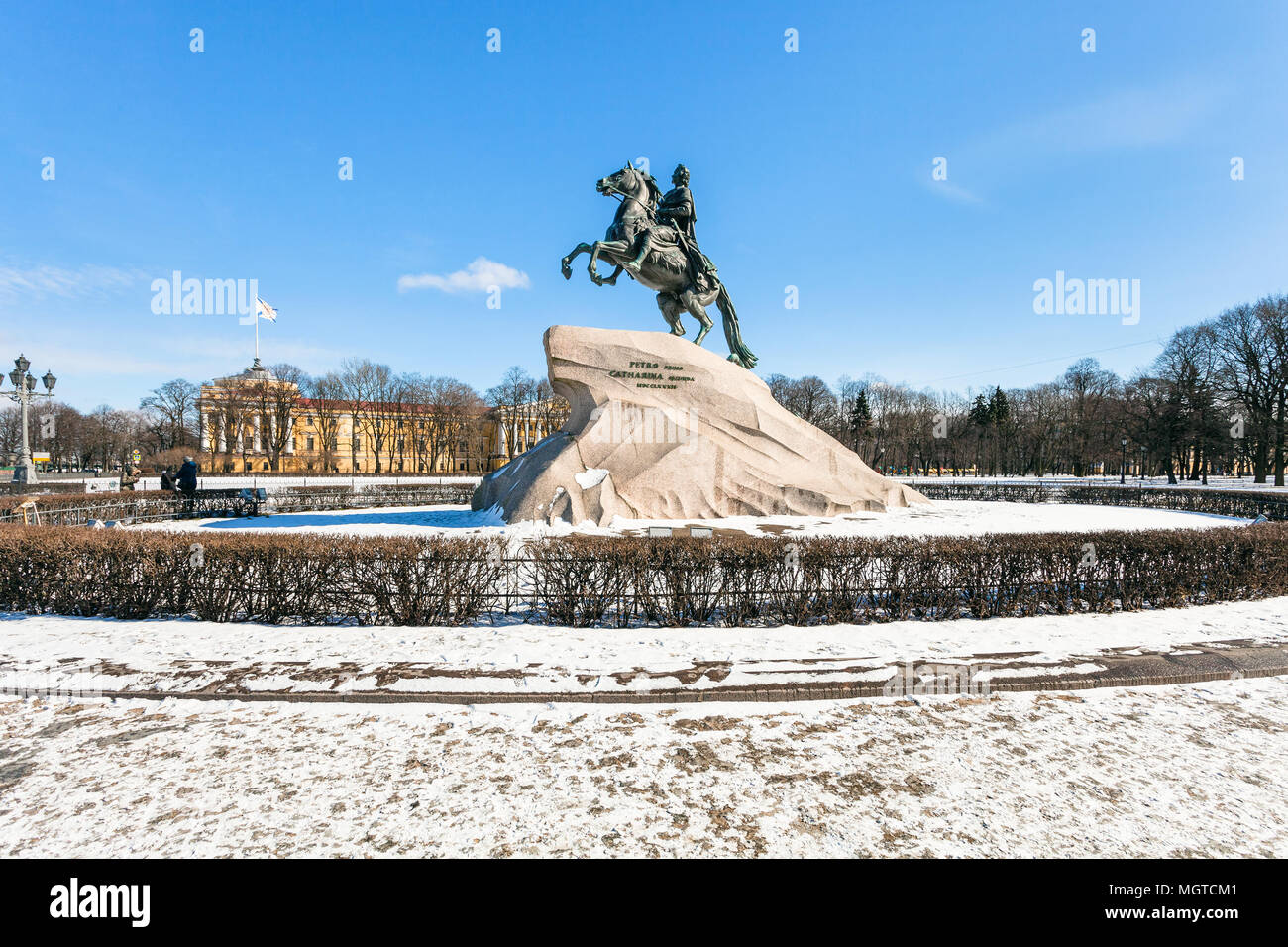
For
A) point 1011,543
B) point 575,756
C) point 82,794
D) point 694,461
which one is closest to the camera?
point 82,794

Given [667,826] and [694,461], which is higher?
[694,461]

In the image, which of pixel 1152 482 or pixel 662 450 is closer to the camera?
pixel 662 450

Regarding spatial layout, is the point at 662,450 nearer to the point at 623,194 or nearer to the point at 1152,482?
the point at 623,194

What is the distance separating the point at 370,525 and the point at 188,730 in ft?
36.9

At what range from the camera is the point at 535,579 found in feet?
24.0

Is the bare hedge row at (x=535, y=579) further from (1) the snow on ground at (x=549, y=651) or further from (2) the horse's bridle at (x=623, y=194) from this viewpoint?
(2) the horse's bridle at (x=623, y=194)

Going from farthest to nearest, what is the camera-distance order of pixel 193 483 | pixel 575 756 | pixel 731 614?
pixel 193 483
pixel 731 614
pixel 575 756

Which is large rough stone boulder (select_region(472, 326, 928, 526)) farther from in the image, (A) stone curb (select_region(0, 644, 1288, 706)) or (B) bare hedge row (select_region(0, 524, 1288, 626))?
(A) stone curb (select_region(0, 644, 1288, 706))

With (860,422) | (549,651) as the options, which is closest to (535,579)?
(549,651)

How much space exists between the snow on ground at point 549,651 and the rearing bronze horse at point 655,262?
11525 mm

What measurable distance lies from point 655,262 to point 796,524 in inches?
329
